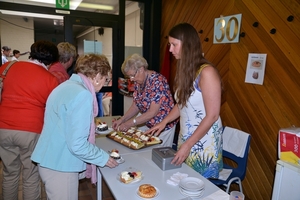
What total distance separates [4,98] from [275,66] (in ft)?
7.22

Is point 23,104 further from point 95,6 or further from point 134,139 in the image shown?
point 95,6

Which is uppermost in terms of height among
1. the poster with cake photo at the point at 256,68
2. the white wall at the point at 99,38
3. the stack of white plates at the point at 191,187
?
the white wall at the point at 99,38

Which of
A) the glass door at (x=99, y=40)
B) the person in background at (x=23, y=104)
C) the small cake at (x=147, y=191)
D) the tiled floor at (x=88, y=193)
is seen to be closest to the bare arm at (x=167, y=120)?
the small cake at (x=147, y=191)

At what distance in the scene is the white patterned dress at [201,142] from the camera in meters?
1.45

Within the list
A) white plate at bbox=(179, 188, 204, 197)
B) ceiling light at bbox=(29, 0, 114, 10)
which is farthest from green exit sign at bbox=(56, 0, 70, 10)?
white plate at bbox=(179, 188, 204, 197)

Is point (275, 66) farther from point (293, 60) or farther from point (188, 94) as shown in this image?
point (188, 94)

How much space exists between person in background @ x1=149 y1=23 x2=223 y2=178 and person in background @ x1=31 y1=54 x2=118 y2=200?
470mm

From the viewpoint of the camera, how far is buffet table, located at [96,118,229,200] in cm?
115

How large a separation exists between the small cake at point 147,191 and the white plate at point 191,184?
0.52 feet

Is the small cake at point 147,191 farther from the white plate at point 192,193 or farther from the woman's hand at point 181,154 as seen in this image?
the woman's hand at point 181,154

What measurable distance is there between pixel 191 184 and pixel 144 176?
→ 0.28 m

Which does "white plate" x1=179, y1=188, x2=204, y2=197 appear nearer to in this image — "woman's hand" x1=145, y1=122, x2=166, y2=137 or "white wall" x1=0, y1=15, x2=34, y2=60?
"woman's hand" x1=145, y1=122, x2=166, y2=137

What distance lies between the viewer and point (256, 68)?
2.13 metres

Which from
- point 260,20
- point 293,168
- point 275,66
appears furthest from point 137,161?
point 260,20
